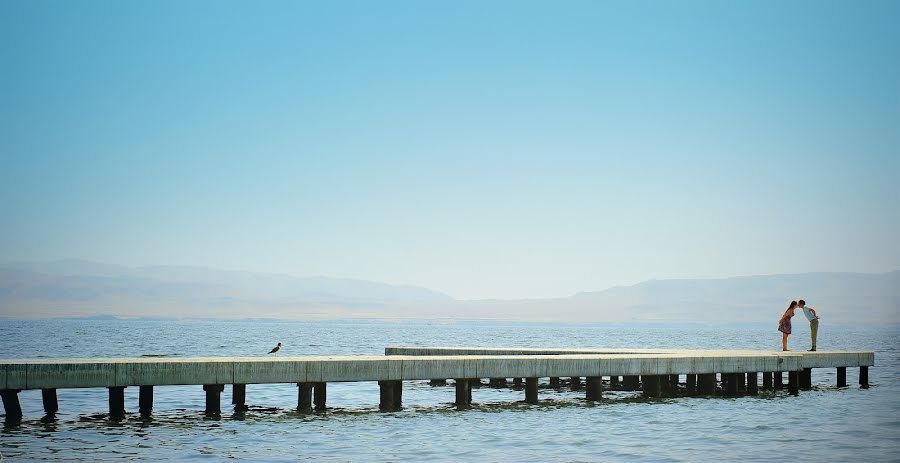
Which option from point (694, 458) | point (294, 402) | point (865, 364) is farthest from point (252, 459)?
point (865, 364)

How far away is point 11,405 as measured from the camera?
2400cm

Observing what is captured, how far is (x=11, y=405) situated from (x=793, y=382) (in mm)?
24564

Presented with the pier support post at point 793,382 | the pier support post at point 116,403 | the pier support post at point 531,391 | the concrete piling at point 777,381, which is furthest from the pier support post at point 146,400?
the concrete piling at point 777,381

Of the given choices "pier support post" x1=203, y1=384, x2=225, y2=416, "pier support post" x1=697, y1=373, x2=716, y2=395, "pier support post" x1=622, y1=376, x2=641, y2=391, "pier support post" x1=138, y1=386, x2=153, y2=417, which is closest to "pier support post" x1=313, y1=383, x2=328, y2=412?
"pier support post" x1=203, y1=384, x2=225, y2=416

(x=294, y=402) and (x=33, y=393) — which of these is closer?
(x=294, y=402)

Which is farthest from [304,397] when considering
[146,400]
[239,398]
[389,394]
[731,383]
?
[731,383]

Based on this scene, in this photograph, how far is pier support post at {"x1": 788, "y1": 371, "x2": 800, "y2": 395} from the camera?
1387 inches

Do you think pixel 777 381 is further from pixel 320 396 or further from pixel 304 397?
pixel 304 397

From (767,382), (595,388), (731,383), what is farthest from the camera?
(767,382)

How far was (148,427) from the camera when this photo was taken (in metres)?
24.8

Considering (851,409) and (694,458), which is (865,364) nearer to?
(851,409)

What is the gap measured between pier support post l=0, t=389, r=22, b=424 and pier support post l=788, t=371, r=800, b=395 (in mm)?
24103

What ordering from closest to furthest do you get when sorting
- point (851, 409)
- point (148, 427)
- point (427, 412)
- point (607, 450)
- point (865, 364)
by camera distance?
point (607, 450) < point (148, 427) < point (427, 412) < point (851, 409) < point (865, 364)

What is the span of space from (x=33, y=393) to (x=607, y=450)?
2121cm
